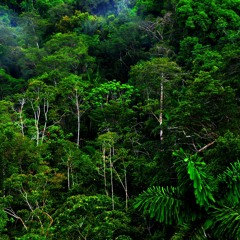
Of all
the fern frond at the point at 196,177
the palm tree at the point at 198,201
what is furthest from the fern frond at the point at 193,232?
the fern frond at the point at 196,177

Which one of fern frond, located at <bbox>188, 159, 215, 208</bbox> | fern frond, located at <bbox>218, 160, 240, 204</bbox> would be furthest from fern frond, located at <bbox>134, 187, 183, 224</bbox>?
fern frond, located at <bbox>218, 160, 240, 204</bbox>

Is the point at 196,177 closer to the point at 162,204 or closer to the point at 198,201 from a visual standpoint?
the point at 198,201

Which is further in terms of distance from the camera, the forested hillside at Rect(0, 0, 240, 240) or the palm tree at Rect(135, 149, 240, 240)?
the forested hillside at Rect(0, 0, 240, 240)

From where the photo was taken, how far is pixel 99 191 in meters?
15.3

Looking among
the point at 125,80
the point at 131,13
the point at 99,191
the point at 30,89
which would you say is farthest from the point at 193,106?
the point at 131,13

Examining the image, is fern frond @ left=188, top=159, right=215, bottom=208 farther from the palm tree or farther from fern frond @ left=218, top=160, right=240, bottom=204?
fern frond @ left=218, top=160, right=240, bottom=204

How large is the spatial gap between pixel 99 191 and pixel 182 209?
14.2m

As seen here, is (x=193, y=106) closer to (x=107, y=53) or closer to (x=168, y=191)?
(x=168, y=191)

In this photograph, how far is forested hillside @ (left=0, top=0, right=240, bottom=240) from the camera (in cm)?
153

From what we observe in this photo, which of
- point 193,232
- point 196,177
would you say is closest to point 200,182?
point 196,177

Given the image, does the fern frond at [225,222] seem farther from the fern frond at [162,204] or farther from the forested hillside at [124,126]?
the fern frond at [162,204]

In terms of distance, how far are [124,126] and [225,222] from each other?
18.5 m

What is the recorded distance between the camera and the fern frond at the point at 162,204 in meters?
1.49

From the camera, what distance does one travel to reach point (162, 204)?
4.93 ft
